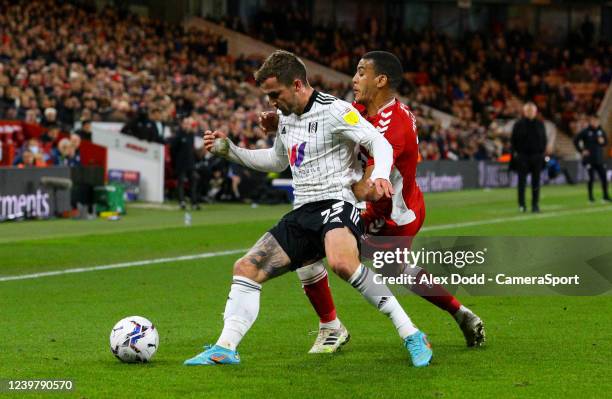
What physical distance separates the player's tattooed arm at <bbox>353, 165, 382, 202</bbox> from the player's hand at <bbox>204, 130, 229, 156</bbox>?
3.24 ft

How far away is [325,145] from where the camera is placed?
318 inches

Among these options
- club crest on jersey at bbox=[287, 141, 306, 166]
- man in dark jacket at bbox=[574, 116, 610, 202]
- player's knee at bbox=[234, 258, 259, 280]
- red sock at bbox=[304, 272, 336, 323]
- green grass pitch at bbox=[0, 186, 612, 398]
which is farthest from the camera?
man in dark jacket at bbox=[574, 116, 610, 202]

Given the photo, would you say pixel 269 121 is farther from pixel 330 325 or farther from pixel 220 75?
pixel 220 75

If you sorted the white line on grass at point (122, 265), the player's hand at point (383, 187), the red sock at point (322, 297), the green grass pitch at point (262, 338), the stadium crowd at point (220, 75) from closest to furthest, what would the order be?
the green grass pitch at point (262, 338)
the player's hand at point (383, 187)
the red sock at point (322, 297)
the white line on grass at point (122, 265)
the stadium crowd at point (220, 75)

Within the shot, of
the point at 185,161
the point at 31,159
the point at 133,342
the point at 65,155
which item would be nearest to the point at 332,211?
the point at 133,342

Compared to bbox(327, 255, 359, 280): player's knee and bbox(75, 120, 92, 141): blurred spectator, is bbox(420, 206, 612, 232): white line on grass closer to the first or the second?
bbox(75, 120, 92, 141): blurred spectator

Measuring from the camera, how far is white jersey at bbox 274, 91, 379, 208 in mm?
8000

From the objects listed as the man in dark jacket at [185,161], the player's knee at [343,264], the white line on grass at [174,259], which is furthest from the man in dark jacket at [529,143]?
the player's knee at [343,264]

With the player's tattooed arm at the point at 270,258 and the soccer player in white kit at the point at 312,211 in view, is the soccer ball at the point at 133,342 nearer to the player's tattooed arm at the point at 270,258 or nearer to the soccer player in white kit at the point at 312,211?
the soccer player in white kit at the point at 312,211

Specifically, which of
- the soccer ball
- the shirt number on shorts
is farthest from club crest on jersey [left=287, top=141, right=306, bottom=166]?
the soccer ball

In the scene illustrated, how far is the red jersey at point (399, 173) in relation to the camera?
8.62 meters

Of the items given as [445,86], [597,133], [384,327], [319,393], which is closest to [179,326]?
[384,327]

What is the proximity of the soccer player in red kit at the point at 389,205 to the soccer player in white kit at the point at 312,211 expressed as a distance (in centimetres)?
52

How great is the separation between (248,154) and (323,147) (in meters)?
0.82
